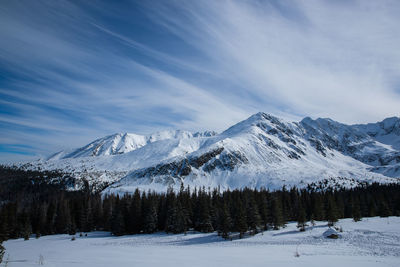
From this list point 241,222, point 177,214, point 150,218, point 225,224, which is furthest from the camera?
point 150,218

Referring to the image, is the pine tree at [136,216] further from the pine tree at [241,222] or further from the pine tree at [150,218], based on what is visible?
the pine tree at [241,222]

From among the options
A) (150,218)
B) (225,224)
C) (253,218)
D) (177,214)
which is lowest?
(150,218)

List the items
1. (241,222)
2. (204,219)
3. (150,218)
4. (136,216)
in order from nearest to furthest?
(241,222), (204,219), (150,218), (136,216)

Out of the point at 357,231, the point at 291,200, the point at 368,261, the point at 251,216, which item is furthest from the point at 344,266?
the point at 291,200

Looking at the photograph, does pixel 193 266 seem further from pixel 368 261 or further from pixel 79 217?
pixel 79 217

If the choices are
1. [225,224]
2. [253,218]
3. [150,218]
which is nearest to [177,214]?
[150,218]

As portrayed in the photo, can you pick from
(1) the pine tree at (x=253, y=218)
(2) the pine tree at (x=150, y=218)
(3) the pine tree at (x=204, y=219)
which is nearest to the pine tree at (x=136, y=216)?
(2) the pine tree at (x=150, y=218)

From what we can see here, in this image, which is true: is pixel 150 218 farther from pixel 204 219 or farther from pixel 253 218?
pixel 253 218

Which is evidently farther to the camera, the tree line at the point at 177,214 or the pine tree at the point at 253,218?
the tree line at the point at 177,214

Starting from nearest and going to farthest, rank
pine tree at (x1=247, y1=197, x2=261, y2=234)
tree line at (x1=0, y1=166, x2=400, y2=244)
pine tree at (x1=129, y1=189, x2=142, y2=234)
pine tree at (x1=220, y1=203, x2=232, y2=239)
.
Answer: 1. pine tree at (x1=220, y1=203, x2=232, y2=239)
2. pine tree at (x1=247, y1=197, x2=261, y2=234)
3. tree line at (x1=0, y1=166, x2=400, y2=244)
4. pine tree at (x1=129, y1=189, x2=142, y2=234)

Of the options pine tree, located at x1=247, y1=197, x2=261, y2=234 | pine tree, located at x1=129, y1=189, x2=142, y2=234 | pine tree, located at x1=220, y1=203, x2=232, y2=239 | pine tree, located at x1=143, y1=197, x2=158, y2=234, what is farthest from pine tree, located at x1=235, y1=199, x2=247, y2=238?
pine tree, located at x1=129, y1=189, x2=142, y2=234

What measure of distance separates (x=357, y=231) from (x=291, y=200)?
52.9 m

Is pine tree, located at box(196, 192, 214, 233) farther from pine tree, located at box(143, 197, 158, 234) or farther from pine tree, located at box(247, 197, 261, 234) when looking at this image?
pine tree, located at box(143, 197, 158, 234)

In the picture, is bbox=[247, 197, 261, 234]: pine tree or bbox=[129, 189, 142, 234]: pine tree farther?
bbox=[129, 189, 142, 234]: pine tree
